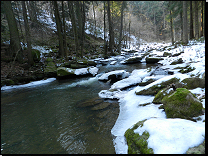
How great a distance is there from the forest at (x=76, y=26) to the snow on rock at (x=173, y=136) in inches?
345

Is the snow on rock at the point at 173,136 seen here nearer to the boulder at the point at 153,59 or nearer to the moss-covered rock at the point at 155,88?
the moss-covered rock at the point at 155,88

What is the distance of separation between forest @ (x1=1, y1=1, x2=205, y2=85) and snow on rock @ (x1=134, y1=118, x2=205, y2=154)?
28.7 feet

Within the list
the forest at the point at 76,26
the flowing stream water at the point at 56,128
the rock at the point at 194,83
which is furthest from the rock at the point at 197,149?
the forest at the point at 76,26

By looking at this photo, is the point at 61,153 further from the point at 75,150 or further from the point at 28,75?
the point at 28,75

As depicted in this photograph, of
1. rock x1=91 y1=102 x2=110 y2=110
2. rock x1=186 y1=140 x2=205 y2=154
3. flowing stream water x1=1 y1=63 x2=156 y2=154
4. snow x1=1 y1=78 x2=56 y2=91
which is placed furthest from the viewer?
snow x1=1 y1=78 x2=56 y2=91

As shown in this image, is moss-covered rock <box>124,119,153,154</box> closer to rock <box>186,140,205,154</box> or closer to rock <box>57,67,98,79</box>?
rock <box>186,140,205,154</box>

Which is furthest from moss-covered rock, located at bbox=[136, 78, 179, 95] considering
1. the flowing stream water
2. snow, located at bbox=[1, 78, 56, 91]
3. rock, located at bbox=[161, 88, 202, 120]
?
snow, located at bbox=[1, 78, 56, 91]

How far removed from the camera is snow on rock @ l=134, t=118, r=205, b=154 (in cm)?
187

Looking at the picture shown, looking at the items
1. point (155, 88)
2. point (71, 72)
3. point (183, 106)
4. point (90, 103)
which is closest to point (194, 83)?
point (155, 88)

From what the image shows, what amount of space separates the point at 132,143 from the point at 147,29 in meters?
55.8

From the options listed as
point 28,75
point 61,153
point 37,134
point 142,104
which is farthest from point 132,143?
point 28,75

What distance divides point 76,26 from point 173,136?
2052cm

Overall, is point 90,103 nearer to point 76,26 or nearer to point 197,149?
point 197,149

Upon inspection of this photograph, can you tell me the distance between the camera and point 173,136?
2.05 meters
